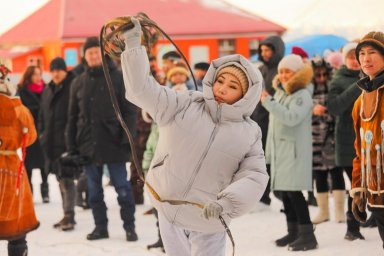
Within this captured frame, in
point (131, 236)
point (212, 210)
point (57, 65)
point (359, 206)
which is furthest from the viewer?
point (57, 65)

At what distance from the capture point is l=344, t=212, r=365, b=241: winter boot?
21.0ft

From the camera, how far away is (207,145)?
3688 millimetres

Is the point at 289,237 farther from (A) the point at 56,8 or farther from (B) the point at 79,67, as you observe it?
(A) the point at 56,8

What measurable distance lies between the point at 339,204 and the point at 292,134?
1.32 m

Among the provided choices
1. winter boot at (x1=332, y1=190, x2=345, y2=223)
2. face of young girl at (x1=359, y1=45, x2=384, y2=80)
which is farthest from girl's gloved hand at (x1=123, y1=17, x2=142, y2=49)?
winter boot at (x1=332, y1=190, x2=345, y2=223)

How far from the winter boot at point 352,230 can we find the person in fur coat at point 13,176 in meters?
2.78

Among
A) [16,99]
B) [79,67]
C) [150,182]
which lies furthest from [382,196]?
[79,67]

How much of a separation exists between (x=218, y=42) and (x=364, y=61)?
25560mm

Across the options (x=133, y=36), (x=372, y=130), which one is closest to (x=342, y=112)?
(x=372, y=130)

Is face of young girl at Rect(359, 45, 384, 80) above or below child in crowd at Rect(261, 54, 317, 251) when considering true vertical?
above

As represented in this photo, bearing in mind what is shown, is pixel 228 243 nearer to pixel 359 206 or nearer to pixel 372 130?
pixel 359 206

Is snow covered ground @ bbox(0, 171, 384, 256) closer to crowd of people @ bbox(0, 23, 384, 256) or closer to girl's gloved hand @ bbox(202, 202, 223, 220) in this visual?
crowd of people @ bbox(0, 23, 384, 256)

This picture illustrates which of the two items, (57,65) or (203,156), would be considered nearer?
(203,156)

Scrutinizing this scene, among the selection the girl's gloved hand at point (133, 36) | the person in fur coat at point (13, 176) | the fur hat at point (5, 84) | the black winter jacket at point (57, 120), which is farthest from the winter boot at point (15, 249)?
the black winter jacket at point (57, 120)
